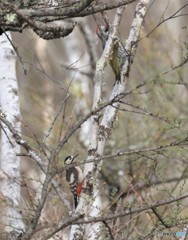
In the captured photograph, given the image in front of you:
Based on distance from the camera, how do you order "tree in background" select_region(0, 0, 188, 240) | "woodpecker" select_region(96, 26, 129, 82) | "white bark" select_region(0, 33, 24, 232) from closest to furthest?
"tree in background" select_region(0, 0, 188, 240)
"woodpecker" select_region(96, 26, 129, 82)
"white bark" select_region(0, 33, 24, 232)

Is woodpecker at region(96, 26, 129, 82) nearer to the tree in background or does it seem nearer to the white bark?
the tree in background

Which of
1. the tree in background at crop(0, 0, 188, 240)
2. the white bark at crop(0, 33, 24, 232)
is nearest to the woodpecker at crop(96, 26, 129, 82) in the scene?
the tree in background at crop(0, 0, 188, 240)

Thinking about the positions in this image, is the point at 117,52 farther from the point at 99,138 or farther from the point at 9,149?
the point at 9,149

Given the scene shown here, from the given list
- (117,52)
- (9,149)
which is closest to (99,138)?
(117,52)

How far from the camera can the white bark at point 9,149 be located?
6.71 meters

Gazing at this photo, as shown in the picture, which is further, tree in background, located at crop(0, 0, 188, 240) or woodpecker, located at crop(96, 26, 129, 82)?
woodpecker, located at crop(96, 26, 129, 82)

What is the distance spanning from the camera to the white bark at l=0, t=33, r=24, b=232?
671 centimetres

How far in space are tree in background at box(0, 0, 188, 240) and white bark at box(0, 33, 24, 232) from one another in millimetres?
10

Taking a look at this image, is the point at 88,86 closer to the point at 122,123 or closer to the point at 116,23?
the point at 122,123

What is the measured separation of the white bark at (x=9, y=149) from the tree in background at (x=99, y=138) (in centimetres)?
1

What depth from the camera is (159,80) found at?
17.0 feet

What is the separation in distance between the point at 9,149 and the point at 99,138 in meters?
1.60

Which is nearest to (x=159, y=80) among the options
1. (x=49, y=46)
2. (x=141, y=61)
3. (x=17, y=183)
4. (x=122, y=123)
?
(x=17, y=183)

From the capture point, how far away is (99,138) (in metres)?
5.90
